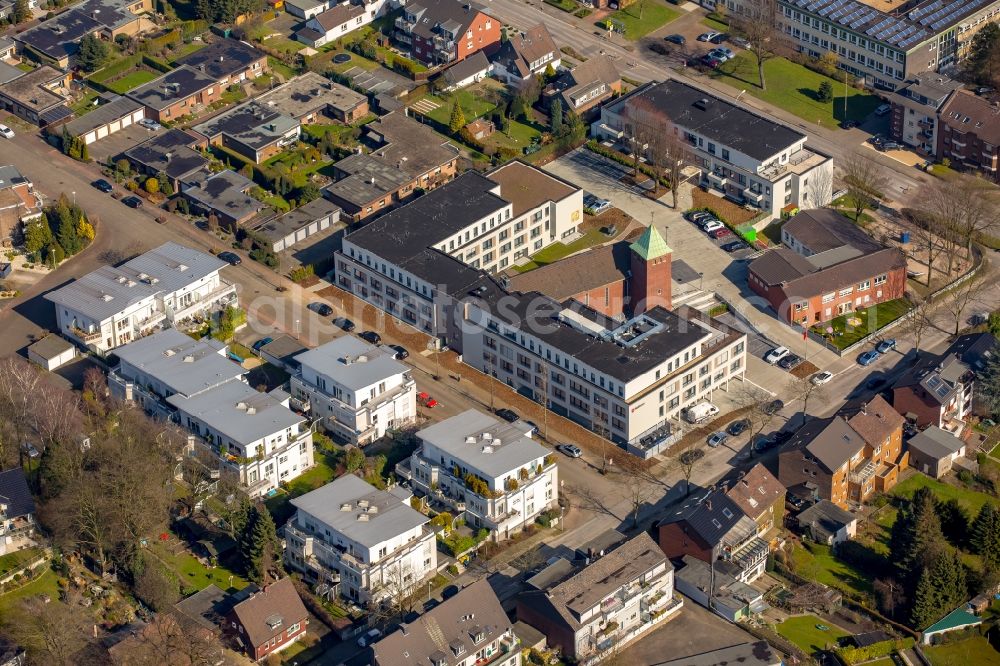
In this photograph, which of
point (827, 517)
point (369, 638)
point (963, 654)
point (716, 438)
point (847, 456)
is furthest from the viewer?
point (716, 438)

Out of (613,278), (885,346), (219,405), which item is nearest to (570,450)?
(613,278)

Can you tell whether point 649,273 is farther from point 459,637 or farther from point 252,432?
point 459,637

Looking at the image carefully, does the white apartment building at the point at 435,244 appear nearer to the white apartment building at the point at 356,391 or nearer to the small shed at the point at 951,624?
the white apartment building at the point at 356,391

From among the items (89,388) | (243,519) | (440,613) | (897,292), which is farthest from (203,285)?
(897,292)

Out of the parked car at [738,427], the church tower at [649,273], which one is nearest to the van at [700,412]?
the parked car at [738,427]

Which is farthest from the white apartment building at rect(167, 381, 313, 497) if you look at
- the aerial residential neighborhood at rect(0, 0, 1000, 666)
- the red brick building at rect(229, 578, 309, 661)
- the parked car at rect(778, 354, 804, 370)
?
the parked car at rect(778, 354, 804, 370)

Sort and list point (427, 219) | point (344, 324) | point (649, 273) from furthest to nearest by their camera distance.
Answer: point (427, 219) < point (344, 324) < point (649, 273)
